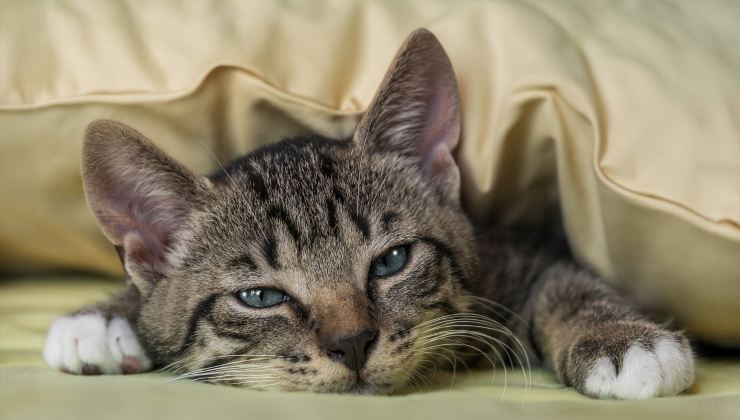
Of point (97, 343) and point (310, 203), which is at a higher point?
point (310, 203)

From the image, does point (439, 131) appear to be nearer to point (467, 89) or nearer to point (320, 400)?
point (467, 89)

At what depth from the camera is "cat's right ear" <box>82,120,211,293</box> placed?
1.44 m

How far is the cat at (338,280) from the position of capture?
4.27ft

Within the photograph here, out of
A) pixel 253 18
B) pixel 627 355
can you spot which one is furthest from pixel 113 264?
pixel 627 355

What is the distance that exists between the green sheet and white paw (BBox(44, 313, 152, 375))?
0.04 meters

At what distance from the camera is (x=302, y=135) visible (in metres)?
1.70

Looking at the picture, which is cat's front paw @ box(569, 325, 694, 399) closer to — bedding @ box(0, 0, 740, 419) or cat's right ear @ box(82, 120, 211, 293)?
bedding @ box(0, 0, 740, 419)

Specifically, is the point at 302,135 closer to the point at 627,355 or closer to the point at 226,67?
the point at 226,67

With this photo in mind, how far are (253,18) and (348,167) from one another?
39 cm

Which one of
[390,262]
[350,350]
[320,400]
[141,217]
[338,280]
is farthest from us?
[141,217]

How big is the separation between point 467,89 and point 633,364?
663 millimetres

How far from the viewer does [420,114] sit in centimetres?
164

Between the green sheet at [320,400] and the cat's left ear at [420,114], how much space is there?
1.59 feet

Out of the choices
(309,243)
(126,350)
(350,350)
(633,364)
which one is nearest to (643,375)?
(633,364)
